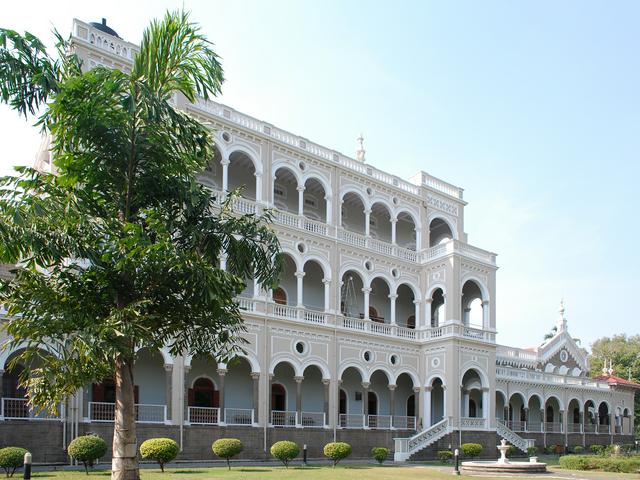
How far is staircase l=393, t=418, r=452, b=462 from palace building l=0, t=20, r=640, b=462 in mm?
68

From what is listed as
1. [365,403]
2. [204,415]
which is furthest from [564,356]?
[204,415]

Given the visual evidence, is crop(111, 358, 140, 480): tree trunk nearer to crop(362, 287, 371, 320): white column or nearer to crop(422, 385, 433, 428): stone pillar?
crop(362, 287, 371, 320): white column

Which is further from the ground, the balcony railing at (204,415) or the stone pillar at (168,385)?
the stone pillar at (168,385)

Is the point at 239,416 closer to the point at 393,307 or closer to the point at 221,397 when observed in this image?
the point at 221,397

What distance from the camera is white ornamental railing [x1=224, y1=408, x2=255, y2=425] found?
2975 cm

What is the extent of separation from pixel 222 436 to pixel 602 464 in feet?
51.0

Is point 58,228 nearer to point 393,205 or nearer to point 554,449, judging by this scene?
point 393,205

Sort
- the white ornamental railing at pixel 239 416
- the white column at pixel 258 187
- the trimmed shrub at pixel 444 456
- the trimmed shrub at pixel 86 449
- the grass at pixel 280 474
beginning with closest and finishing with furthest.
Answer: the grass at pixel 280 474 → the trimmed shrub at pixel 86 449 → the white ornamental railing at pixel 239 416 → the trimmed shrub at pixel 444 456 → the white column at pixel 258 187

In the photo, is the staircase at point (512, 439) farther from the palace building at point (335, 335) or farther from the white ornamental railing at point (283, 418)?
the white ornamental railing at point (283, 418)

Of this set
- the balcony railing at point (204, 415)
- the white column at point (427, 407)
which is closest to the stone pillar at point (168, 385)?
the balcony railing at point (204, 415)

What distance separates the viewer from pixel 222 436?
1090 inches

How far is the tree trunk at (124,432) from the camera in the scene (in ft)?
40.9

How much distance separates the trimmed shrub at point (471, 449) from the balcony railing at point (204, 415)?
12.2 metres

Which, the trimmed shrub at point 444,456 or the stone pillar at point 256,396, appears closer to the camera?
the stone pillar at point 256,396
